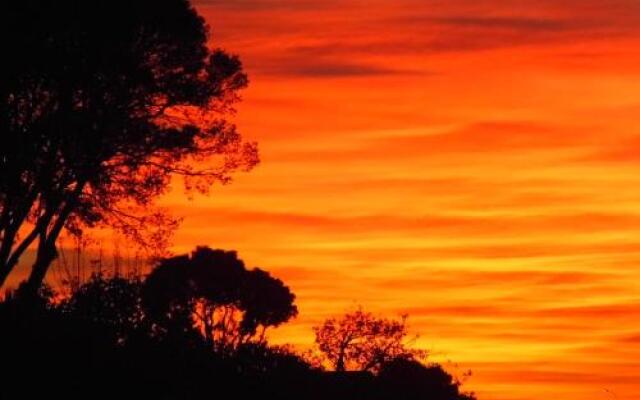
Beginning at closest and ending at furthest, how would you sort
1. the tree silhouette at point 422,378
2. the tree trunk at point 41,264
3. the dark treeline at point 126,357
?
the dark treeline at point 126,357
the tree trunk at point 41,264
the tree silhouette at point 422,378

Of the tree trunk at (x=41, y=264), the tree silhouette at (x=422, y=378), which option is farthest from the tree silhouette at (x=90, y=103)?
the tree silhouette at (x=422, y=378)

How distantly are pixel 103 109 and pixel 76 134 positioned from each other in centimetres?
136

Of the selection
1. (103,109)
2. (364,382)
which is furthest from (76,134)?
(364,382)

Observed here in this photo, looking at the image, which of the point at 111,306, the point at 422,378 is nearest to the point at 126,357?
the point at 111,306

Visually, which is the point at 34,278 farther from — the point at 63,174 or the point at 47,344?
the point at 47,344

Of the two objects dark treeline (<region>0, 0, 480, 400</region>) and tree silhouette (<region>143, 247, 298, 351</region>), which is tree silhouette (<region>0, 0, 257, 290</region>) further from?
tree silhouette (<region>143, 247, 298, 351</region>)

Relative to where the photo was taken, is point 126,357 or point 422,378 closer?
point 126,357

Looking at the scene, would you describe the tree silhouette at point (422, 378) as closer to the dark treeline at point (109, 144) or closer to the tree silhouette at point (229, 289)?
the tree silhouette at point (229, 289)

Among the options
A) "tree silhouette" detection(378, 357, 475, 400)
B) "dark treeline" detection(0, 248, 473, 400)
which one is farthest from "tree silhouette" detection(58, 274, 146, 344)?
"tree silhouette" detection(378, 357, 475, 400)

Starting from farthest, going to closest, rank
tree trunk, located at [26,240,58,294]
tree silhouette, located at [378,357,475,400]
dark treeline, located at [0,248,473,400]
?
1. tree silhouette, located at [378,357,475,400]
2. tree trunk, located at [26,240,58,294]
3. dark treeline, located at [0,248,473,400]

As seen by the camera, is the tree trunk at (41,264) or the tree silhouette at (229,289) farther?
the tree silhouette at (229,289)

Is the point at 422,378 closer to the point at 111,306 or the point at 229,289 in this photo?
the point at 229,289

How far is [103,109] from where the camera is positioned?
1987 inches

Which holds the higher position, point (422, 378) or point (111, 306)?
point (422, 378)
